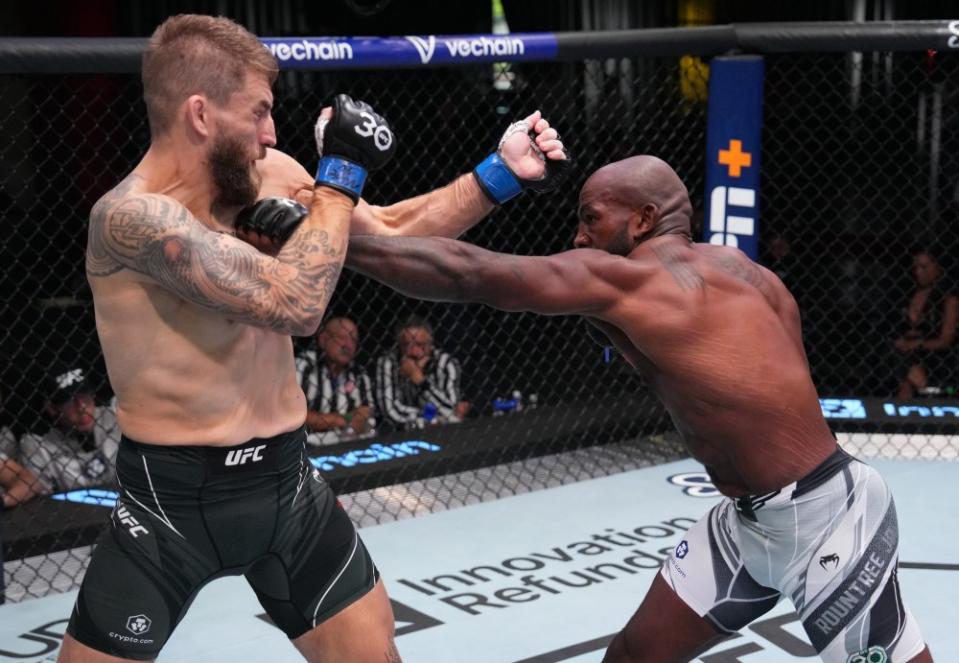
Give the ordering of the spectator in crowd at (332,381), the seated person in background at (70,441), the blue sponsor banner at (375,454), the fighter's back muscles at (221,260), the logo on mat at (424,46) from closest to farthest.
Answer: the fighter's back muscles at (221,260) → the logo on mat at (424,46) → the seated person in background at (70,441) → the blue sponsor banner at (375,454) → the spectator in crowd at (332,381)

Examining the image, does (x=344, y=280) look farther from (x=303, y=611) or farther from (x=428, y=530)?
(x=303, y=611)

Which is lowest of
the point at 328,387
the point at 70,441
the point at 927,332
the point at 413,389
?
the point at 927,332

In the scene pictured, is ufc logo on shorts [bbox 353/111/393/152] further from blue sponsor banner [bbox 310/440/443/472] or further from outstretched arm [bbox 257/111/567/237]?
blue sponsor banner [bbox 310/440/443/472]

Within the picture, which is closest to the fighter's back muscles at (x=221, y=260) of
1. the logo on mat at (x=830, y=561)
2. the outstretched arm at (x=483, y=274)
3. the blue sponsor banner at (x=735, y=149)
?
the outstretched arm at (x=483, y=274)

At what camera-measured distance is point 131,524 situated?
202 centimetres

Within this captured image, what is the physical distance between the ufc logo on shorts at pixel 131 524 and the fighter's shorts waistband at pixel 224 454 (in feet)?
0.31

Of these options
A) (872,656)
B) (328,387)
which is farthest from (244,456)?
(328,387)

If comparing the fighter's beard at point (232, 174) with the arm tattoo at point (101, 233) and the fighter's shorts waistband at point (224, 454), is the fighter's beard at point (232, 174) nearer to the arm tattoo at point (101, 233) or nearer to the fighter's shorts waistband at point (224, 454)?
the arm tattoo at point (101, 233)

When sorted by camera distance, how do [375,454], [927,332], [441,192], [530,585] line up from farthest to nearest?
[927,332] < [375,454] < [530,585] < [441,192]

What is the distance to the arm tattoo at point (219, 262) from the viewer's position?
1851mm

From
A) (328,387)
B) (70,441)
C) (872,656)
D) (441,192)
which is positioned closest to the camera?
(872,656)

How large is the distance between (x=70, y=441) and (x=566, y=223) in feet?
7.33

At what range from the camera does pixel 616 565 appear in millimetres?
3650

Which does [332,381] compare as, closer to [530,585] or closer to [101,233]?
[530,585]
